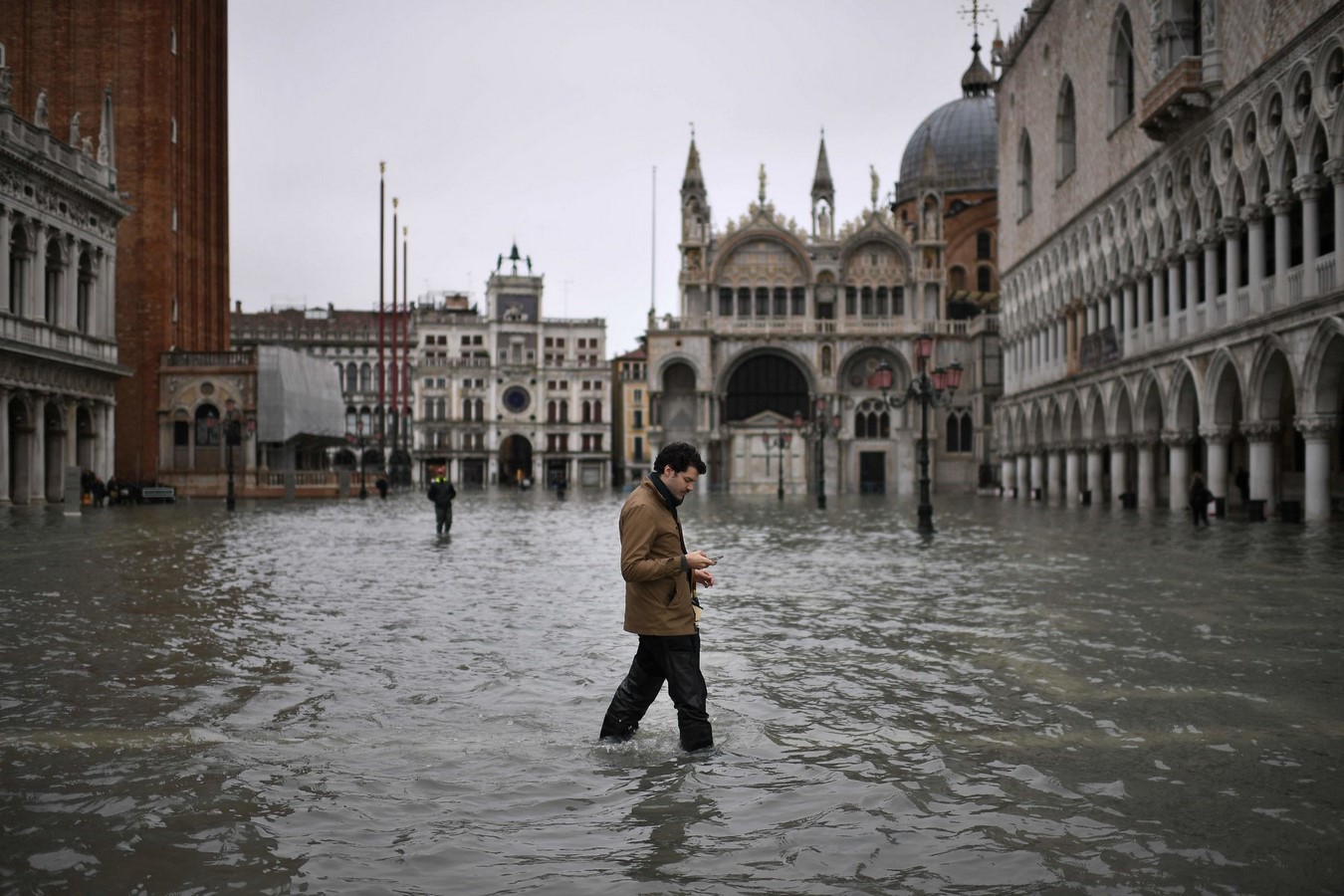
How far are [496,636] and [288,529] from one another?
17183mm

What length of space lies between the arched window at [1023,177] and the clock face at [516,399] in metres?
59.7

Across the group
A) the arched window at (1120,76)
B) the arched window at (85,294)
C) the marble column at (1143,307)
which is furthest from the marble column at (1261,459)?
the arched window at (85,294)

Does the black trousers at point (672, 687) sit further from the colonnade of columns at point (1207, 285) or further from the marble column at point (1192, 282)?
the marble column at point (1192, 282)

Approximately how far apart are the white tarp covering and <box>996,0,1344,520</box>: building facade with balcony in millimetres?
32535

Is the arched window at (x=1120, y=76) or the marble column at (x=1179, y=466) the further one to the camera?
the arched window at (x=1120, y=76)

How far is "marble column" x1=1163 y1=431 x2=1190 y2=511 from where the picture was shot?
34.3 m

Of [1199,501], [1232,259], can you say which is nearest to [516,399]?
[1232,259]

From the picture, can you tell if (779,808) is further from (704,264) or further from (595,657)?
(704,264)

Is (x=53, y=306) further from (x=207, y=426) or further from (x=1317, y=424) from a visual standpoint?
(x=1317, y=424)

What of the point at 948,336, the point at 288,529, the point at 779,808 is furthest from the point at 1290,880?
the point at 948,336

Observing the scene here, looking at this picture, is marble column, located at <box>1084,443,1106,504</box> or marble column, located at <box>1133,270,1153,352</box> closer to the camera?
marble column, located at <box>1133,270,1153,352</box>

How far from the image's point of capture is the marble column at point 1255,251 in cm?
2859

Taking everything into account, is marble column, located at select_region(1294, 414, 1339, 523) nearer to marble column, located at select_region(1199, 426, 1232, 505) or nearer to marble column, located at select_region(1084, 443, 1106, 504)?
marble column, located at select_region(1199, 426, 1232, 505)

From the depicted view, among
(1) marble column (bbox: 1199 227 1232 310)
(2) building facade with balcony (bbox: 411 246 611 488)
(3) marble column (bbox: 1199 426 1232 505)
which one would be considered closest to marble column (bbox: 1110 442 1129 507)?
(3) marble column (bbox: 1199 426 1232 505)
